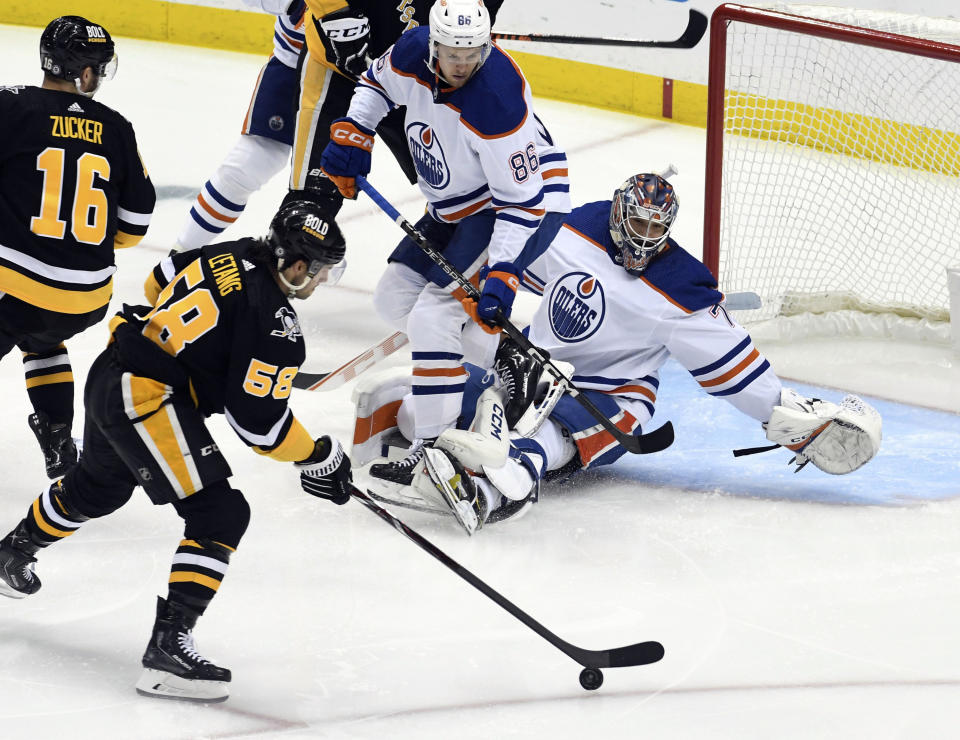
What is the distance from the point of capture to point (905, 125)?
5184mm

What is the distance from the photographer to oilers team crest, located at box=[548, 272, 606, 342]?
3.61 m

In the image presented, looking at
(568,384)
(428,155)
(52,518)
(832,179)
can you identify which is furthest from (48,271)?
(832,179)

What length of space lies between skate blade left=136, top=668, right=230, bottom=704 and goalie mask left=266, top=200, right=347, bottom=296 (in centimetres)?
70

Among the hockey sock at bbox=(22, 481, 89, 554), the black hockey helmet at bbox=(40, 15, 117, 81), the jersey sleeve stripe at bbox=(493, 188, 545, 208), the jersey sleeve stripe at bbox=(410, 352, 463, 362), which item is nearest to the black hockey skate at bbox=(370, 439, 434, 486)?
the jersey sleeve stripe at bbox=(410, 352, 463, 362)

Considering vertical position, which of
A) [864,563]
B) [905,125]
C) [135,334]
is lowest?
[864,563]

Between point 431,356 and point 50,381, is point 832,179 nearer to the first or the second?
point 431,356

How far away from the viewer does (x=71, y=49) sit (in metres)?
3.18

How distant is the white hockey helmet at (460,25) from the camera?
10.9 feet

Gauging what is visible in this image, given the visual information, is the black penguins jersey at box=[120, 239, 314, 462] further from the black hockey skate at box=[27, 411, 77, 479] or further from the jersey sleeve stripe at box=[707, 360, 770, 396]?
the jersey sleeve stripe at box=[707, 360, 770, 396]

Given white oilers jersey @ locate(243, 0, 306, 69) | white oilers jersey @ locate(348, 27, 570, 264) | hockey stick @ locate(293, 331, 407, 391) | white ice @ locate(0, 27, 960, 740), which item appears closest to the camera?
white ice @ locate(0, 27, 960, 740)

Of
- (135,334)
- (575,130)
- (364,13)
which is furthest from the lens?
(575,130)

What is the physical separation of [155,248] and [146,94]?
5.85 ft

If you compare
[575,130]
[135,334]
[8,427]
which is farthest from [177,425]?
[575,130]

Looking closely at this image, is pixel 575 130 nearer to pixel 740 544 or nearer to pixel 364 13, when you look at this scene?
pixel 364 13
